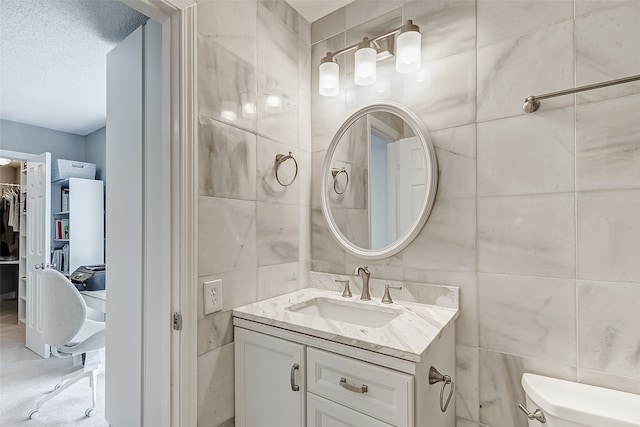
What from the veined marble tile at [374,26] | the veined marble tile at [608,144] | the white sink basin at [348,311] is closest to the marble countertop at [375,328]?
the white sink basin at [348,311]

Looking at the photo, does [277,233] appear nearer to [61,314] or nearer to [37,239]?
[61,314]

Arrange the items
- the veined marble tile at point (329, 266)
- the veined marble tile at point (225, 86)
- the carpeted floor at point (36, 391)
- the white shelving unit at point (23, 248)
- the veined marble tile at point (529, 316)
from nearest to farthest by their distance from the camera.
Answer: the veined marble tile at point (529, 316) → the veined marble tile at point (225, 86) → the veined marble tile at point (329, 266) → the carpeted floor at point (36, 391) → the white shelving unit at point (23, 248)

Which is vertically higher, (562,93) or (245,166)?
(562,93)

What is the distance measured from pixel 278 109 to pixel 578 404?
165 cm

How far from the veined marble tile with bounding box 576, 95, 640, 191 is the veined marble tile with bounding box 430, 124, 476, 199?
0.35 metres

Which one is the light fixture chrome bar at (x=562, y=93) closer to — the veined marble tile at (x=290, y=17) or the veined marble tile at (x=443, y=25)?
the veined marble tile at (x=443, y=25)

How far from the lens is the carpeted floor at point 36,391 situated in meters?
2.23

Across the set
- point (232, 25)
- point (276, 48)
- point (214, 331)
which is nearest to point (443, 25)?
point (276, 48)

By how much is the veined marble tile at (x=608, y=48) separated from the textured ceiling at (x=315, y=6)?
1.10m

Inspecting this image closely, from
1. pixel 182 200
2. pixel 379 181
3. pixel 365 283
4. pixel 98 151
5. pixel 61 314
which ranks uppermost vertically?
pixel 98 151

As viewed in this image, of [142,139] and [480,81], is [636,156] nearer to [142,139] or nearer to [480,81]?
[480,81]

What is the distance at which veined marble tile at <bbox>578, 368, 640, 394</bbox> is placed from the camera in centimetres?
108

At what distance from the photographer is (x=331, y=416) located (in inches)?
43.5

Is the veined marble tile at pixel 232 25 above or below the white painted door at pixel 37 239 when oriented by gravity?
above
